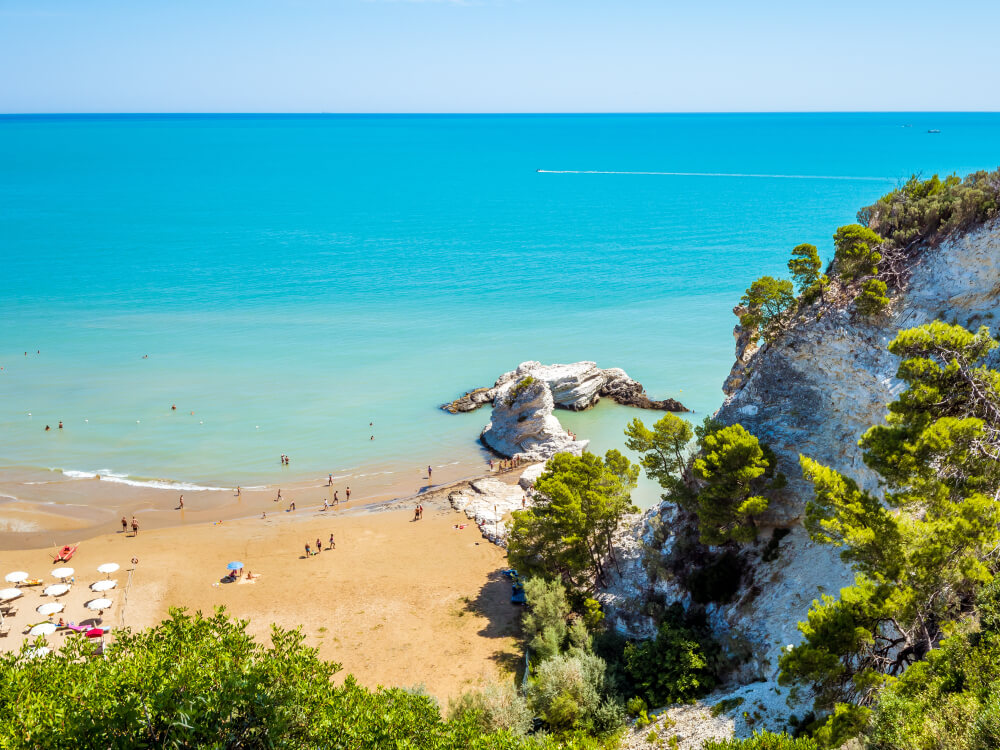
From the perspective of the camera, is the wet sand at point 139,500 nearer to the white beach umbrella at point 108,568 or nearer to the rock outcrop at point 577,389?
the white beach umbrella at point 108,568

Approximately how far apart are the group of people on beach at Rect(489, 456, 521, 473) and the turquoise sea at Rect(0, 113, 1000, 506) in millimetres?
1281

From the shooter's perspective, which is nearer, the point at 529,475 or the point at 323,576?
the point at 323,576

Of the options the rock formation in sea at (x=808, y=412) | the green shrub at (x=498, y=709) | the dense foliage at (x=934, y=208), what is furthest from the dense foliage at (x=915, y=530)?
the green shrub at (x=498, y=709)

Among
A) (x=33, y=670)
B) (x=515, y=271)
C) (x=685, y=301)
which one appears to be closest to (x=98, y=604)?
(x=33, y=670)

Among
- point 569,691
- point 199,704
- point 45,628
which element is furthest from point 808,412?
point 45,628

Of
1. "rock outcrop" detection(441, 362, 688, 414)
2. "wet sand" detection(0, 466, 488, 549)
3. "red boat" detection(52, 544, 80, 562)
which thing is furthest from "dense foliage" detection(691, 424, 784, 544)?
"red boat" detection(52, 544, 80, 562)

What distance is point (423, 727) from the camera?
1370 cm

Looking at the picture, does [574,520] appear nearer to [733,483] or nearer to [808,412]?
[733,483]

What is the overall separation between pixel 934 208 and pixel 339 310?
5773 centimetres

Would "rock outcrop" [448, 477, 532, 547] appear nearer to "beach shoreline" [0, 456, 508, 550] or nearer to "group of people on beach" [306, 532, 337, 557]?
"beach shoreline" [0, 456, 508, 550]

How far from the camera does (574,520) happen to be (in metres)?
25.8

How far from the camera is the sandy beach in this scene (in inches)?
1031

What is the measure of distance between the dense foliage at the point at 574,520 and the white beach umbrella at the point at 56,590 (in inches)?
728

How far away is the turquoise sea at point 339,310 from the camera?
154 feet
